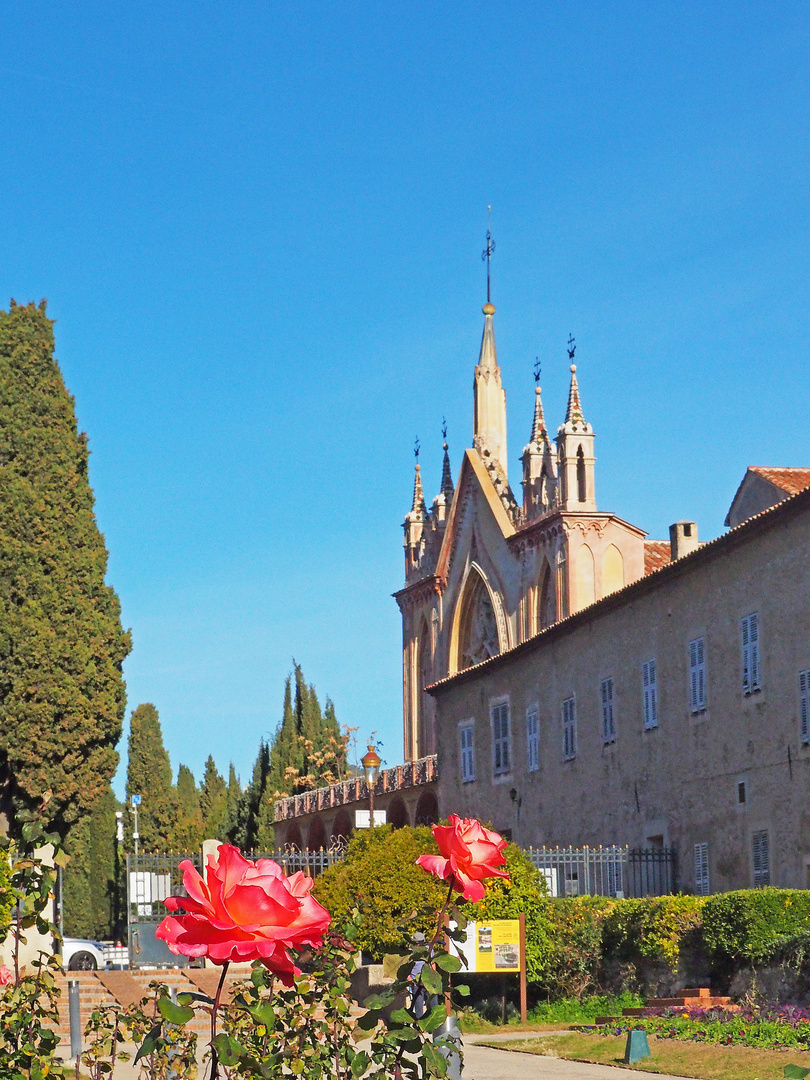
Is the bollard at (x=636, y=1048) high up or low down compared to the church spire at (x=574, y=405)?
down

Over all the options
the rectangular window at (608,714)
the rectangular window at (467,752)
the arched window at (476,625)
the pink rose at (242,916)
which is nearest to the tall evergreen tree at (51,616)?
the rectangular window at (467,752)

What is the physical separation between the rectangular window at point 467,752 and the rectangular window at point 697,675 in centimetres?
1131

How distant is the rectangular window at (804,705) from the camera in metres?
22.3

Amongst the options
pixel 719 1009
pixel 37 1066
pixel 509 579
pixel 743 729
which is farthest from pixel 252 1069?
pixel 509 579

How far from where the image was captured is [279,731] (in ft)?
226

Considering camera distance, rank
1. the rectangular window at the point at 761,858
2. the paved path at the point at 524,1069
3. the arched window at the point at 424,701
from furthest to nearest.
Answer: the arched window at the point at 424,701
the rectangular window at the point at 761,858
the paved path at the point at 524,1069

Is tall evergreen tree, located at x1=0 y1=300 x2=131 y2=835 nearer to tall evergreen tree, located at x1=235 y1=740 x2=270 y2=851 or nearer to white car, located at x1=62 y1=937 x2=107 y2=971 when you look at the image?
white car, located at x1=62 y1=937 x2=107 y2=971

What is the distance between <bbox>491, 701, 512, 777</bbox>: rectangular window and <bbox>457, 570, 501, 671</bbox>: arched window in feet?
67.9

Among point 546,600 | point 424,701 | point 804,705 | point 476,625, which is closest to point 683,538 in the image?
point 804,705

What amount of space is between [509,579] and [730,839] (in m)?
30.4

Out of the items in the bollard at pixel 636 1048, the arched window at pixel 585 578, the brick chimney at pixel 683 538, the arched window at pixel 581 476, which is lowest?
the bollard at pixel 636 1048

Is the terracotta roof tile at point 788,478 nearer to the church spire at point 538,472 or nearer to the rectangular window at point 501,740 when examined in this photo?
the rectangular window at point 501,740

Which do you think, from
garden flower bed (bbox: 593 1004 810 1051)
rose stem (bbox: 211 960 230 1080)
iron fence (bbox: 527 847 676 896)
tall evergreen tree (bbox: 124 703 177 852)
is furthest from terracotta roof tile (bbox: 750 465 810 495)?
tall evergreen tree (bbox: 124 703 177 852)

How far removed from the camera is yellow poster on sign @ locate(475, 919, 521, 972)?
20.2 metres
